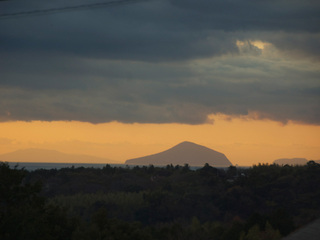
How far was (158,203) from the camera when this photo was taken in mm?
107375

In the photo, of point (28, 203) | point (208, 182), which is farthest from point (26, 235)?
point (208, 182)

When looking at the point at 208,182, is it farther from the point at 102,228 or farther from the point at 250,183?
the point at 102,228

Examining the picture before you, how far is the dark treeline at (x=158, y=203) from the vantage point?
119 ft

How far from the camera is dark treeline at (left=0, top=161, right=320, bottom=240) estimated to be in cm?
3631

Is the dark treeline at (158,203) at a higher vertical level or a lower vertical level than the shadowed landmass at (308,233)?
higher

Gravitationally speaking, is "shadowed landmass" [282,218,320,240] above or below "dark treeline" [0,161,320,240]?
below

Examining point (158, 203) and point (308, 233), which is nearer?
point (308, 233)

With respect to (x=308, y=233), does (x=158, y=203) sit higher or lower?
higher

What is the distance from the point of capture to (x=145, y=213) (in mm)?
104625

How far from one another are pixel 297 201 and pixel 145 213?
3626 centimetres

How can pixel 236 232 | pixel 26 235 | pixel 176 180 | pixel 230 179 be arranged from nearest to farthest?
1. pixel 26 235
2. pixel 236 232
3. pixel 230 179
4. pixel 176 180

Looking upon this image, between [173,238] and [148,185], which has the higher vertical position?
[148,185]

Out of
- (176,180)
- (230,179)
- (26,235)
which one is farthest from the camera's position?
(176,180)

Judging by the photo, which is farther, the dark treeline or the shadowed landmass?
the dark treeline
